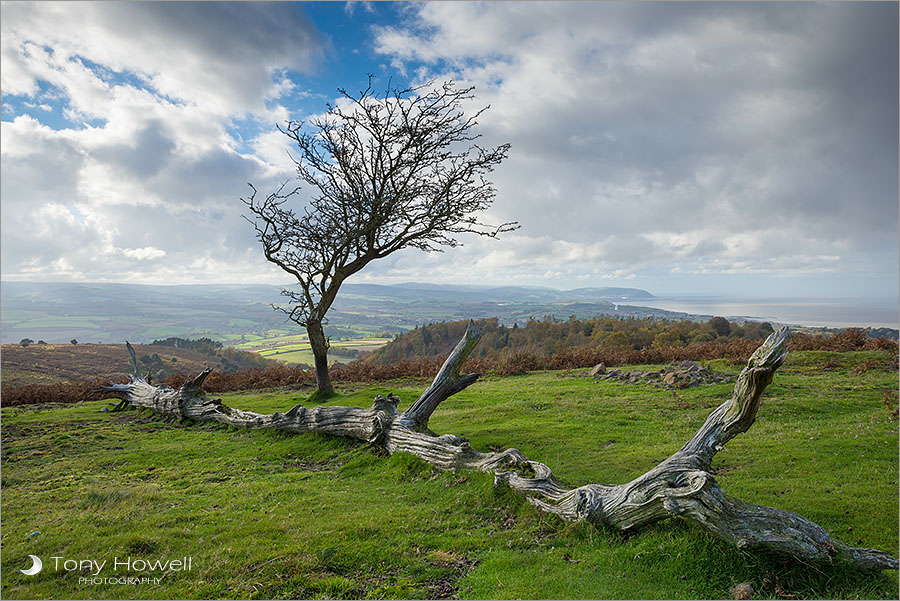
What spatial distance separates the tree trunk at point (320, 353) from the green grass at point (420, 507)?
192 inches

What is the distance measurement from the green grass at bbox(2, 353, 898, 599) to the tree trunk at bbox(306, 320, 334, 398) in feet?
16.0

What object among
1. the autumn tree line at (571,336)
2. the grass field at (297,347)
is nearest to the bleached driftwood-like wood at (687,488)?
the autumn tree line at (571,336)

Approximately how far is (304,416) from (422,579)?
8119mm

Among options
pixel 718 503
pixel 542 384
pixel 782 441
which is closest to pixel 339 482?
pixel 718 503

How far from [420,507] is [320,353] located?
479 inches

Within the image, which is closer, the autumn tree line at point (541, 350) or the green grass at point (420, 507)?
the green grass at point (420, 507)

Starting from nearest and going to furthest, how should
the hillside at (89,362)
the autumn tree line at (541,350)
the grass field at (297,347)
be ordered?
the autumn tree line at (541,350)
the hillside at (89,362)
the grass field at (297,347)

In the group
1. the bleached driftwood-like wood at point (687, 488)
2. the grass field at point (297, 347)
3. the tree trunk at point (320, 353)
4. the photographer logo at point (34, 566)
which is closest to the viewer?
the bleached driftwood-like wood at point (687, 488)

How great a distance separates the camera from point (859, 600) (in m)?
4.61

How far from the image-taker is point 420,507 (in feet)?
24.2

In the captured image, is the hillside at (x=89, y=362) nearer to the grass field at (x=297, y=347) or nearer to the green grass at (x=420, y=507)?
the grass field at (x=297, y=347)

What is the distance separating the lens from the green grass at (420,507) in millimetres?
5051

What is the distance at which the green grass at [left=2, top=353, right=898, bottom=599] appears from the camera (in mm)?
5051

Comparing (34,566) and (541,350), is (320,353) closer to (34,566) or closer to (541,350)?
(34,566)
